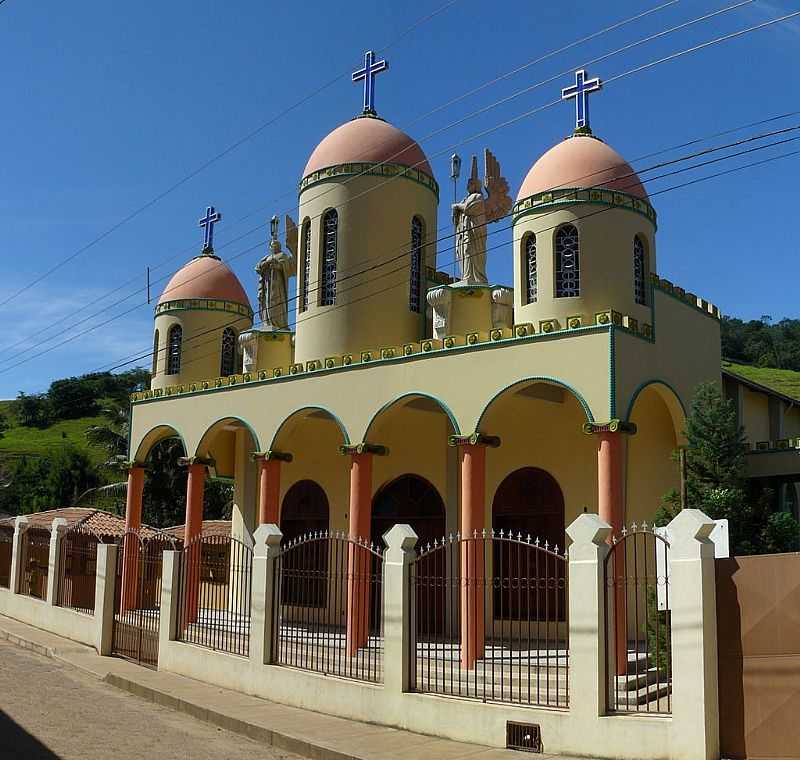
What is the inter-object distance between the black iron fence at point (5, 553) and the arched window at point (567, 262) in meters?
14.9

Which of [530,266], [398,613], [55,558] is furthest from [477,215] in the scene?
[55,558]

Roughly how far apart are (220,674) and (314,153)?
10.4 m

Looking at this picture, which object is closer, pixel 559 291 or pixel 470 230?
pixel 559 291

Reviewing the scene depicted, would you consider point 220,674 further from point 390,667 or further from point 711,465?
point 711,465

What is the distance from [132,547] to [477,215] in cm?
909

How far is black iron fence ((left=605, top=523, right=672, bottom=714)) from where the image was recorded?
926 centimetres

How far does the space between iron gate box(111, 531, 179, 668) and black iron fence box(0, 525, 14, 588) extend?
492 centimetres

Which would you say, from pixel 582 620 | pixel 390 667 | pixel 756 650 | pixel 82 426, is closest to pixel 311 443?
pixel 390 667

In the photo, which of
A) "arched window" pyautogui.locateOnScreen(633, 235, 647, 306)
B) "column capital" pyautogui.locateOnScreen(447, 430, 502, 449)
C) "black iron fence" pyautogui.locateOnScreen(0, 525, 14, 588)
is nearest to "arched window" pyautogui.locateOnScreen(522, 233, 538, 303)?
"arched window" pyautogui.locateOnScreen(633, 235, 647, 306)

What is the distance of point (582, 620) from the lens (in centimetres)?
962

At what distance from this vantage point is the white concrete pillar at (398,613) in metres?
11.1

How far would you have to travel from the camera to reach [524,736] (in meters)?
9.84

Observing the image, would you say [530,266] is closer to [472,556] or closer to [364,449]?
[364,449]

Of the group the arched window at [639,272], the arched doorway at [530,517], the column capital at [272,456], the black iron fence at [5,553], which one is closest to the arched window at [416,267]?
the column capital at [272,456]
